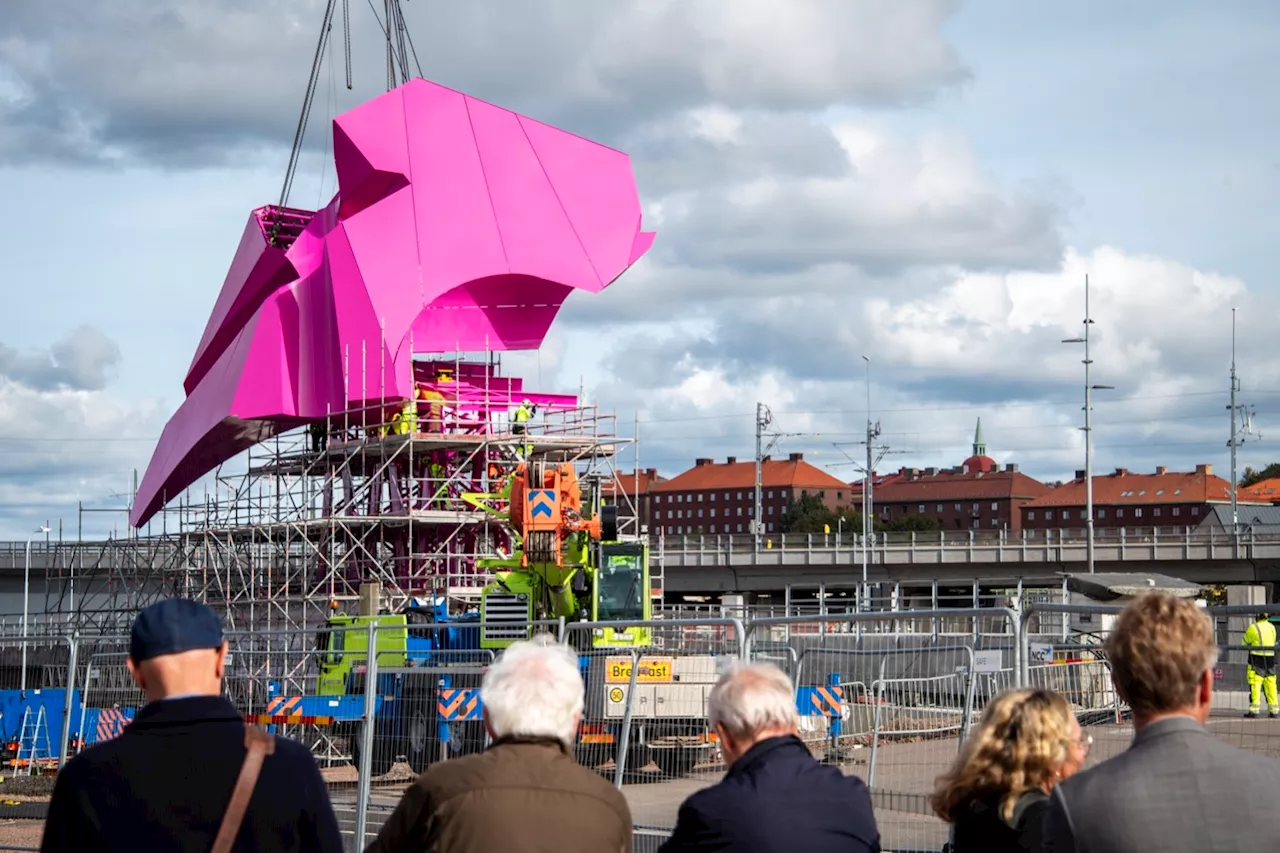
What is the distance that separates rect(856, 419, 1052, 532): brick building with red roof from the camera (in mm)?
149750

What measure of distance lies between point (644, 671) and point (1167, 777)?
688 cm

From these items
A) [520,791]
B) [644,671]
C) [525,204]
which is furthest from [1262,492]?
[520,791]

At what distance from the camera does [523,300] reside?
141 ft

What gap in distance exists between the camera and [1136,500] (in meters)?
131

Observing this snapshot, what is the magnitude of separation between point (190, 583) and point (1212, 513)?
3171 inches

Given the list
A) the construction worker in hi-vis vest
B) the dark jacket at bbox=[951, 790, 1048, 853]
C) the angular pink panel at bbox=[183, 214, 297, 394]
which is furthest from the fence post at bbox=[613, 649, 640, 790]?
the angular pink panel at bbox=[183, 214, 297, 394]

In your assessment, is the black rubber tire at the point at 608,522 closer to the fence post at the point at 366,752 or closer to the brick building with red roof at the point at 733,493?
the fence post at the point at 366,752

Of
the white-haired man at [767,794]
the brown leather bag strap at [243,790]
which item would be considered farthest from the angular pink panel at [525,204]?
the brown leather bag strap at [243,790]

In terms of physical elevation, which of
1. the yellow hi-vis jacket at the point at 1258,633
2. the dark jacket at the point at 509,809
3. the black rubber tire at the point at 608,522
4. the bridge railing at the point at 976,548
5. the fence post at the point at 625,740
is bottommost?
the fence post at the point at 625,740

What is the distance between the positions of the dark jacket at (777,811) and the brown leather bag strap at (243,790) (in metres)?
1.23

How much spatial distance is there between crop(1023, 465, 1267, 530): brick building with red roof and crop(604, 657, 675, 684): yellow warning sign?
398 feet

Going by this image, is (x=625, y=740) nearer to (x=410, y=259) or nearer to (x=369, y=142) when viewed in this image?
(x=410, y=259)

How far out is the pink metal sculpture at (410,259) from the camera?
4034cm

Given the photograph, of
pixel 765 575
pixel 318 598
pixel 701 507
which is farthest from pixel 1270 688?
pixel 701 507
